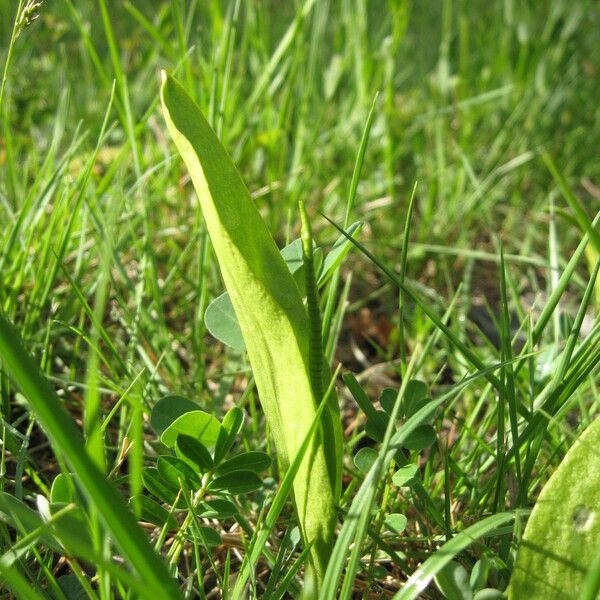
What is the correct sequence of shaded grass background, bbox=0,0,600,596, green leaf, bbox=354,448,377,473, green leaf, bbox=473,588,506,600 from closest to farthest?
green leaf, bbox=473,588,506,600 < green leaf, bbox=354,448,377,473 < shaded grass background, bbox=0,0,600,596

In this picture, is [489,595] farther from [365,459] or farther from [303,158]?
[303,158]

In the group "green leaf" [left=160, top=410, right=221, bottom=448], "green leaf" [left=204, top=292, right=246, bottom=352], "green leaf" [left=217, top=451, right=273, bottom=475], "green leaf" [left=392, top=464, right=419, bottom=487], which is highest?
"green leaf" [left=204, top=292, right=246, bottom=352]

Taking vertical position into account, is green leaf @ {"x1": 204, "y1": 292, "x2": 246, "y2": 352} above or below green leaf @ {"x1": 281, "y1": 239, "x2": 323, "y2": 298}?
below

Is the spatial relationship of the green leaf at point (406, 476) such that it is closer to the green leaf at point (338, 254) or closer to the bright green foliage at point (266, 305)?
the bright green foliage at point (266, 305)

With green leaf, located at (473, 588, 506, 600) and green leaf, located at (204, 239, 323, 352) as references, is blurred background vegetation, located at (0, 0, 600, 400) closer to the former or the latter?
green leaf, located at (204, 239, 323, 352)

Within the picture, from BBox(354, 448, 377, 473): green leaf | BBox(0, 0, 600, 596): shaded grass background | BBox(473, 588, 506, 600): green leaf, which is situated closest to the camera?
BBox(473, 588, 506, 600): green leaf

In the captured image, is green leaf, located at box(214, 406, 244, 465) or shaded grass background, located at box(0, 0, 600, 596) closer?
green leaf, located at box(214, 406, 244, 465)

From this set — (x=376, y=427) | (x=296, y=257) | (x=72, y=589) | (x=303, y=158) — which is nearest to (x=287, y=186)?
(x=303, y=158)

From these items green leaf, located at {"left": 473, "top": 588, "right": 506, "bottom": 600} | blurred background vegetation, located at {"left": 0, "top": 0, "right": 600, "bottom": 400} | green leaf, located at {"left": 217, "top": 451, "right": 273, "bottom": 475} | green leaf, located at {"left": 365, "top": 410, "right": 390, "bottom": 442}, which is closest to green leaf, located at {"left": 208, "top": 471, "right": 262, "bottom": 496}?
green leaf, located at {"left": 217, "top": 451, "right": 273, "bottom": 475}
